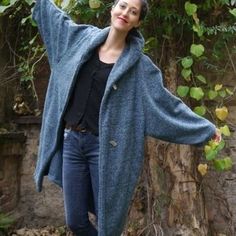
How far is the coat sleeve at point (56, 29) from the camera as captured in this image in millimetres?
2260

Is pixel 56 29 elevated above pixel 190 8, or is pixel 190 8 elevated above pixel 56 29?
pixel 190 8

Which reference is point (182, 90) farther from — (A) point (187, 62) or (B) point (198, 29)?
(B) point (198, 29)

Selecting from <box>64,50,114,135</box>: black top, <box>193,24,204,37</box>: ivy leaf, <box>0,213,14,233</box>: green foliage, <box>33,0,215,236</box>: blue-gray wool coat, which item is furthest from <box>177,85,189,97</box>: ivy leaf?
<box>0,213,14,233</box>: green foliage

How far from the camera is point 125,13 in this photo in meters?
2.07

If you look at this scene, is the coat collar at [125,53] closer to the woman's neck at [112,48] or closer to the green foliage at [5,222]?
the woman's neck at [112,48]

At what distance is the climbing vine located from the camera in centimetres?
316

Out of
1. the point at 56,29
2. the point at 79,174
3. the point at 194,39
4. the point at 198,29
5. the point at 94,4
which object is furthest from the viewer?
the point at 194,39

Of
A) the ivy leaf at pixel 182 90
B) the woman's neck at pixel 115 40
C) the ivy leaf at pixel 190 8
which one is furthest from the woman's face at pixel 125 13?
the ivy leaf at pixel 182 90

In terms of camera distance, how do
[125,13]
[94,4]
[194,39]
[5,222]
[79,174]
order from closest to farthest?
[125,13]
[79,174]
[94,4]
[194,39]
[5,222]

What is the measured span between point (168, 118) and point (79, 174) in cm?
46

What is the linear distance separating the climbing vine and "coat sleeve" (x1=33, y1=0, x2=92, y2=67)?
Result: 0.54 metres

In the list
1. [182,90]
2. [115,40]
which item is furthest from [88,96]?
[182,90]

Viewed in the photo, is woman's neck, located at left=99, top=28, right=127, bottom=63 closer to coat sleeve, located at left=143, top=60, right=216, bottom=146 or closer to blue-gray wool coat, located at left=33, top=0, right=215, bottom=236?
blue-gray wool coat, located at left=33, top=0, right=215, bottom=236

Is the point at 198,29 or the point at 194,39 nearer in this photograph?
the point at 198,29
